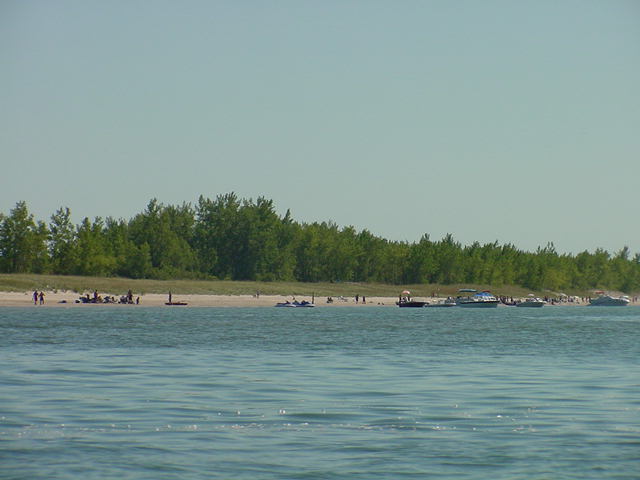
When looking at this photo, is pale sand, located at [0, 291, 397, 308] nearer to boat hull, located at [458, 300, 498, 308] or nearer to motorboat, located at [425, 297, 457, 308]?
motorboat, located at [425, 297, 457, 308]

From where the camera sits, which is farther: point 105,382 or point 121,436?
point 105,382

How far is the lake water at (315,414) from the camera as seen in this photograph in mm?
22000

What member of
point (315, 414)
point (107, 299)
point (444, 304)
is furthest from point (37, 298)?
point (315, 414)

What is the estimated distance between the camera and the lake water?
2200 cm

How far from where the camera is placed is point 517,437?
25641 millimetres

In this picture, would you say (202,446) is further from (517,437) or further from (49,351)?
(49,351)

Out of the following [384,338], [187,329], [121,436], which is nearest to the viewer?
[121,436]

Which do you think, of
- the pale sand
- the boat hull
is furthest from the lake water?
the boat hull

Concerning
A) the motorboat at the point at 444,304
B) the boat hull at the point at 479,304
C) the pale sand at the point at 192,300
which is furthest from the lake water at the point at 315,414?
the motorboat at the point at 444,304

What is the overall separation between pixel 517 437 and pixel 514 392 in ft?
33.6

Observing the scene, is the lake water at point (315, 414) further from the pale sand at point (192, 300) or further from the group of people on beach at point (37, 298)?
the pale sand at point (192, 300)

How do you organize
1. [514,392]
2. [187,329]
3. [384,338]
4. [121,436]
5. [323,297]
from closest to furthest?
[121,436] < [514,392] < [384,338] < [187,329] < [323,297]

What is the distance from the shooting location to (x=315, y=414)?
29.2 metres

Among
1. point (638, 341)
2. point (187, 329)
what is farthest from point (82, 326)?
point (638, 341)
